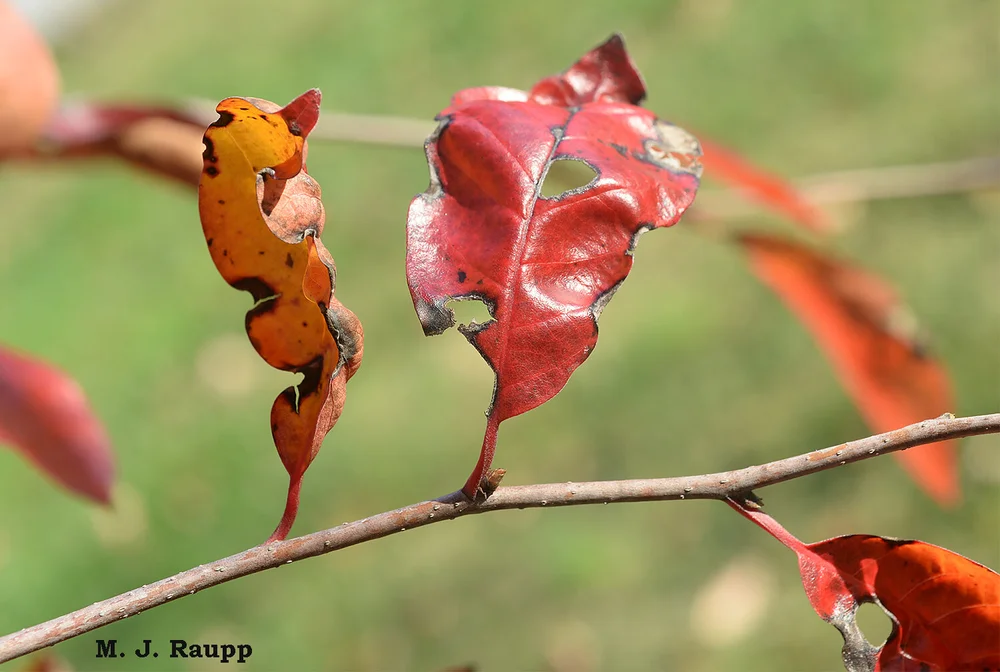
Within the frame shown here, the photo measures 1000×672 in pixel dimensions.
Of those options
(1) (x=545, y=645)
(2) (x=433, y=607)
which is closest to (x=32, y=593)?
(2) (x=433, y=607)

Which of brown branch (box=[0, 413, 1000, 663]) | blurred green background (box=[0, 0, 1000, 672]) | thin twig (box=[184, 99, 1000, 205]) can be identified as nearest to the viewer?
brown branch (box=[0, 413, 1000, 663])

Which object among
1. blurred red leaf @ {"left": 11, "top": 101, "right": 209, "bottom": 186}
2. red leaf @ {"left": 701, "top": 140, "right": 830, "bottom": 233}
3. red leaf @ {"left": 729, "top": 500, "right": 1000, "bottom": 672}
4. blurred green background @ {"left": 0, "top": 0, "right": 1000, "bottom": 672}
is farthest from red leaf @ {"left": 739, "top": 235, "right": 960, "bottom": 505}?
blurred green background @ {"left": 0, "top": 0, "right": 1000, "bottom": 672}

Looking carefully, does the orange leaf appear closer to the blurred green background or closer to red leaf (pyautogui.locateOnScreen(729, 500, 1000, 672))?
red leaf (pyautogui.locateOnScreen(729, 500, 1000, 672))

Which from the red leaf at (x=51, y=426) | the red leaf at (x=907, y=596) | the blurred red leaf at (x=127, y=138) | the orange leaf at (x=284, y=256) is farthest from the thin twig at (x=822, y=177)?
the red leaf at (x=907, y=596)

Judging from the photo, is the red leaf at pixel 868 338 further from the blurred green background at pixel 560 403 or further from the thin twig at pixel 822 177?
the blurred green background at pixel 560 403

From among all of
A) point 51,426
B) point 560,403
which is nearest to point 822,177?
point 51,426

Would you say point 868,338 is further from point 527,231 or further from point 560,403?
point 560,403
